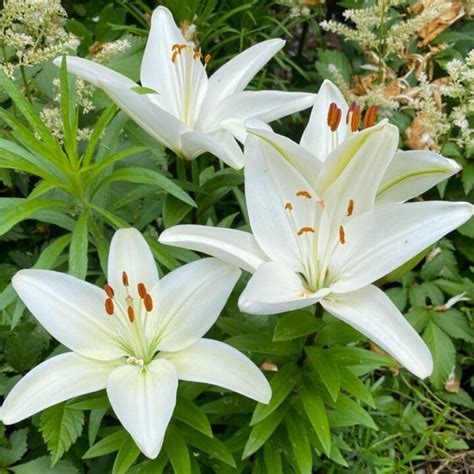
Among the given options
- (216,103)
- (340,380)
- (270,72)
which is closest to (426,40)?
(270,72)

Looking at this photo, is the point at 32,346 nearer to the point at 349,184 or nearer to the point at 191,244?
the point at 191,244

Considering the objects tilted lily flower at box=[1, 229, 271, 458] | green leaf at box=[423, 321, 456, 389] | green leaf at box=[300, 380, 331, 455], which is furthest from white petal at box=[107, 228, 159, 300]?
green leaf at box=[423, 321, 456, 389]

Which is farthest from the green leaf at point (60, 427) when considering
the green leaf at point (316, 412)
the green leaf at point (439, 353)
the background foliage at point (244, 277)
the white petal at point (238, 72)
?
the green leaf at point (439, 353)

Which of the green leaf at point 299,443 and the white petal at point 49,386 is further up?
the white petal at point 49,386

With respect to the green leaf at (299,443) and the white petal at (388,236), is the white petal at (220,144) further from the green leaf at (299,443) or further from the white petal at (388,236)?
the green leaf at (299,443)

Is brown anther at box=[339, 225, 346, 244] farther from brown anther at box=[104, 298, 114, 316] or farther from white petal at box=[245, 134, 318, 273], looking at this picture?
brown anther at box=[104, 298, 114, 316]
